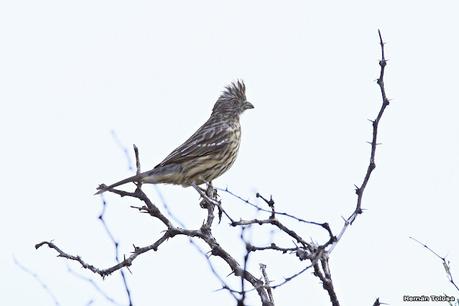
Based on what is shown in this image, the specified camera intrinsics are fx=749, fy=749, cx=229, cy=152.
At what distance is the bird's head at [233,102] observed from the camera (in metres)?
11.6

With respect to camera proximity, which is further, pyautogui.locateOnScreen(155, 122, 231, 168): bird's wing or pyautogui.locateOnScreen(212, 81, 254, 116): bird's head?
pyautogui.locateOnScreen(212, 81, 254, 116): bird's head

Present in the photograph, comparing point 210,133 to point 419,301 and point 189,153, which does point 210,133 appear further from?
point 419,301

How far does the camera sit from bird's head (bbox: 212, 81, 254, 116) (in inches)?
455

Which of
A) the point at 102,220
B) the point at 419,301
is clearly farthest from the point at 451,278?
the point at 102,220

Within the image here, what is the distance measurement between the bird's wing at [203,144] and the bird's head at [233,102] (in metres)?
0.59

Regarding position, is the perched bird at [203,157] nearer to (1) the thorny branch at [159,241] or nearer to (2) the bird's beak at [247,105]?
(2) the bird's beak at [247,105]

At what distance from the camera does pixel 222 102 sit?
11.8m

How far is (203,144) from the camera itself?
10164mm

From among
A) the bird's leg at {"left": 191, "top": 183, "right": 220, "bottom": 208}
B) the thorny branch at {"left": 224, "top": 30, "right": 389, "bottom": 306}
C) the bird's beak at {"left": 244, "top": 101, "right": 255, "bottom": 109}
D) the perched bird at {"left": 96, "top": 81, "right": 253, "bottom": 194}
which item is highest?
the bird's beak at {"left": 244, "top": 101, "right": 255, "bottom": 109}

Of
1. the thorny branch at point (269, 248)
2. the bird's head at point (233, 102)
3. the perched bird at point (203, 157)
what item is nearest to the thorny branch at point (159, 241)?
the thorny branch at point (269, 248)

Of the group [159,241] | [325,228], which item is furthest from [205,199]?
[325,228]

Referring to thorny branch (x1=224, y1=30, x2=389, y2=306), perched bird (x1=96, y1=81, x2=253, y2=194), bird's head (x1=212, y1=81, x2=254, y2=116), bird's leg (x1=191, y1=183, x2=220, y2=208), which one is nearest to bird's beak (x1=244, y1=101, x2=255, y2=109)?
bird's head (x1=212, y1=81, x2=254, y2=116)

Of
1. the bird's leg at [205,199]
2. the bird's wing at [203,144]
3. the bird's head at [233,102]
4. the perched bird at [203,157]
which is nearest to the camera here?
the bird's leg at [205,199]

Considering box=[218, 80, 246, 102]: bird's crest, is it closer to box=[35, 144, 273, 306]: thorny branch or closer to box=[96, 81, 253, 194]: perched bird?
box=[96, 81, 253, 194]: perched bird
